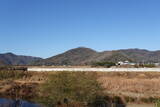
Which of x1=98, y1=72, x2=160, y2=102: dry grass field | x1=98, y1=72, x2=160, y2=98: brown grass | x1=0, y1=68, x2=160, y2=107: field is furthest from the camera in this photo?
x1=98, y1=72, x2=160, y2=98: brown grass

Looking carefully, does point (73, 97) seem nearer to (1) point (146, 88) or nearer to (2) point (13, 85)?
(1) point (146, 88)

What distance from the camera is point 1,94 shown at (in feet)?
151

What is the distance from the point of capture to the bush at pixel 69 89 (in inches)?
1254

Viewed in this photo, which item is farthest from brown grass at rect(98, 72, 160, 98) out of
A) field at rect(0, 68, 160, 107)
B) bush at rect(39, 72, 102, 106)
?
bush at rect(39, 72, 102, 106)

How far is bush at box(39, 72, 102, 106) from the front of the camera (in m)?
31.9

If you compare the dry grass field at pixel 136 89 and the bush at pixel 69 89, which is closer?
the bush at pixel 69 89

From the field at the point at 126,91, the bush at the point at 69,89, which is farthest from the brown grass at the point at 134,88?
the bush at the point at 69,89

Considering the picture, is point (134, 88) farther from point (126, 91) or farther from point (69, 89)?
point (69, 89)

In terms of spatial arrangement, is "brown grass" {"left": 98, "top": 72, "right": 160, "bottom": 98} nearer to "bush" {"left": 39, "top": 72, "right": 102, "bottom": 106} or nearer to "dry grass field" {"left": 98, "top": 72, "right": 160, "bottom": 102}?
"dry grass field" {"left": 98, "top": 72, "right": 160, "bottom": 102}

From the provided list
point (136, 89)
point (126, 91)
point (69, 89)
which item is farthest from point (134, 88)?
point (69, 89)

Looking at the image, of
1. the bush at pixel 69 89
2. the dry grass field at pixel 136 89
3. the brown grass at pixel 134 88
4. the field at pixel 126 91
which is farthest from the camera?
the brown grass at pixel 134 88

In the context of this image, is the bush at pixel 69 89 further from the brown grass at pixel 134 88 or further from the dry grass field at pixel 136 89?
the brown grass at pixel 134 88

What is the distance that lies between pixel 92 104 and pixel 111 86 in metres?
14.3

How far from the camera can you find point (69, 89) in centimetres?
3219
